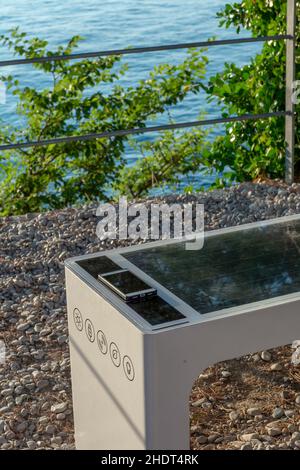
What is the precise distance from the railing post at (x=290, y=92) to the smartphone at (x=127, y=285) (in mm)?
2415

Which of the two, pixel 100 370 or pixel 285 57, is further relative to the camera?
pixel 285 57

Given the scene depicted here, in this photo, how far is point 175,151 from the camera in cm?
529

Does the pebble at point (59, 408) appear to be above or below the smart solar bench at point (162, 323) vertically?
below

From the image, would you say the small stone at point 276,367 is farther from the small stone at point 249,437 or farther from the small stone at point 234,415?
the small stone at point 249,437

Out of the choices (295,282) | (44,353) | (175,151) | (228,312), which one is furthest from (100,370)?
(175,151)

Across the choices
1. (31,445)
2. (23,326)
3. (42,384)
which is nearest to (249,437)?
(31,445)

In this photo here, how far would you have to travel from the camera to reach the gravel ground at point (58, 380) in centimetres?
232

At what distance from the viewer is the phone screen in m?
1.86

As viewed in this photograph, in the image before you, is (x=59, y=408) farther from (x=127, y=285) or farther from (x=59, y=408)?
(x=127, y=285)

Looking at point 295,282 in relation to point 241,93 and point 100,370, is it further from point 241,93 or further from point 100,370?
point 241,93

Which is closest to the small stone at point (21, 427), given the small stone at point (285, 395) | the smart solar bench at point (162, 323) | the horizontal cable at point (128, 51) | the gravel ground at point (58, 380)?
the gravel ground at point (58, 380)

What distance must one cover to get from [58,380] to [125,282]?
0.84 meters

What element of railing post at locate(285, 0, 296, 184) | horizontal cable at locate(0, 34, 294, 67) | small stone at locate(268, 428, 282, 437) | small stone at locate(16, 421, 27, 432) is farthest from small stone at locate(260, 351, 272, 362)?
railing post at locate(285, 0, 296, 184)

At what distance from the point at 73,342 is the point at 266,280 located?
0.50 meters
